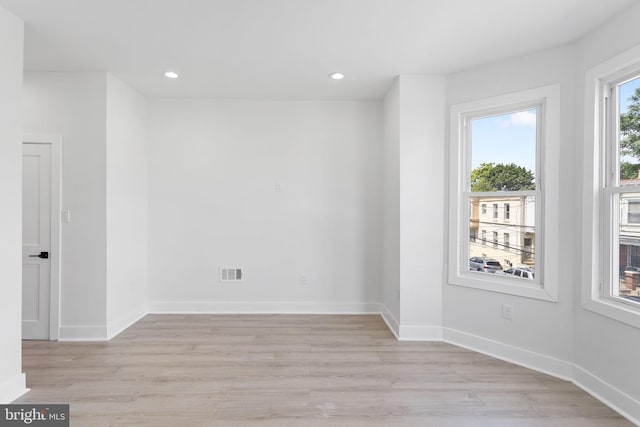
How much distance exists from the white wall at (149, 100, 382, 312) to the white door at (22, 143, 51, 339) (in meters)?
1.07

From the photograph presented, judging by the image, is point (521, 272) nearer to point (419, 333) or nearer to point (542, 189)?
point (542, 189)

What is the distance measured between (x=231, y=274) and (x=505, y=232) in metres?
3.06

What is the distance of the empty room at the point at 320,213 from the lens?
2.34m

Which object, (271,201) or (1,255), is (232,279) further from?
(1,255)

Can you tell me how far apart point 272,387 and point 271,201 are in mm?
2317

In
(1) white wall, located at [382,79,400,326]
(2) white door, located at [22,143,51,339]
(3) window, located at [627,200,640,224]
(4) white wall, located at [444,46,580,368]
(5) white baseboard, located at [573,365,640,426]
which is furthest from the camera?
(1) white wall, located at [382,79,400,326]

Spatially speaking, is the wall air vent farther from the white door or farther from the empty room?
the white door

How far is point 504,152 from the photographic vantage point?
318 cm

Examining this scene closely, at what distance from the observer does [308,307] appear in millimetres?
4332

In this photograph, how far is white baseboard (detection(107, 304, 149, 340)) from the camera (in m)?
3.50

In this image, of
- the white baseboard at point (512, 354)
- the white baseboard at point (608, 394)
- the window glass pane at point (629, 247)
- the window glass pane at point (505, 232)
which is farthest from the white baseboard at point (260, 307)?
the window glass pane at point (629, 247)

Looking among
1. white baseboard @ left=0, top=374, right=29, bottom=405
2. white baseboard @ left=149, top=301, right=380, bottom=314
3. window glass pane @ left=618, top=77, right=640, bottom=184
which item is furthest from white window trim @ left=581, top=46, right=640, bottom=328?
white baseboard @ left=0, top=374, right=29, bottom=405

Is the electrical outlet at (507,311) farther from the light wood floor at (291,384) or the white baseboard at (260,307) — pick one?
the white baseboard at (260,307)

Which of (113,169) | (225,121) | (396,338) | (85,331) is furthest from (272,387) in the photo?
(225,121)
